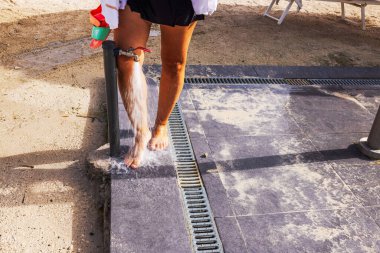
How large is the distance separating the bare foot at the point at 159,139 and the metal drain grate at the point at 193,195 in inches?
3.6

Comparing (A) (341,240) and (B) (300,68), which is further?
(B) (300,68)

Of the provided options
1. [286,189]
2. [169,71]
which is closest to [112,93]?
[169,71]

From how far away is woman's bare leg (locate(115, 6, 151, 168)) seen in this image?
2430 mm

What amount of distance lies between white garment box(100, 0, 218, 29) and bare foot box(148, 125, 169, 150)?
927 mm

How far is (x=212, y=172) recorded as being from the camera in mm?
2785

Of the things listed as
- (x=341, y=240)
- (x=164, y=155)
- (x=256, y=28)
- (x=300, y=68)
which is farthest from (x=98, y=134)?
(x=256, y=28)

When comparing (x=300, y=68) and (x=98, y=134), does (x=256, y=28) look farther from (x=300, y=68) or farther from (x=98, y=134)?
(x=98, y=134)

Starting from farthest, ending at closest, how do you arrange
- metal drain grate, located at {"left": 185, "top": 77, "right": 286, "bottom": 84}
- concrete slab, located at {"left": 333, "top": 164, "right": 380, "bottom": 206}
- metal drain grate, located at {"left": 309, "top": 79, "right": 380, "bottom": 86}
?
metal drain grate, located at {"left": 309, "top": 79, "right": 380, "bottom": 86}
metal drain grate, located at {"left": 185, "top": 77, "right": 286, "bottom": 84}
concrete slab, located at {"left": 333, "top": 164, "right": 380, "bottom": 206}

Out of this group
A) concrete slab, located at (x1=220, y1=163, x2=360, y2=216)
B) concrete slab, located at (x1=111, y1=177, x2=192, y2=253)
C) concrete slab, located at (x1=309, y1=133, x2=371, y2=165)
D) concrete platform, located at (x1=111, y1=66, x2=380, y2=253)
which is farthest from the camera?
concrete slab, located at (x1=309, y1=133, x2=371, y2=165)

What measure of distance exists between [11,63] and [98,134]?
185 centimetres

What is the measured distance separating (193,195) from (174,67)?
2.77 feet

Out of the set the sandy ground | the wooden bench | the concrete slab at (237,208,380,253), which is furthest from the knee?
the wooden bench

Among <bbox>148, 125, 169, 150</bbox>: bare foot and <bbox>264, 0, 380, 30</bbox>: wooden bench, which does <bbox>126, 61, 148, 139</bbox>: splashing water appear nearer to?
<bbox>148, 125, 169, 150</bbox>: bare foot

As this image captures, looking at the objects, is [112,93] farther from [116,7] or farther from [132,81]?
[116,7]
